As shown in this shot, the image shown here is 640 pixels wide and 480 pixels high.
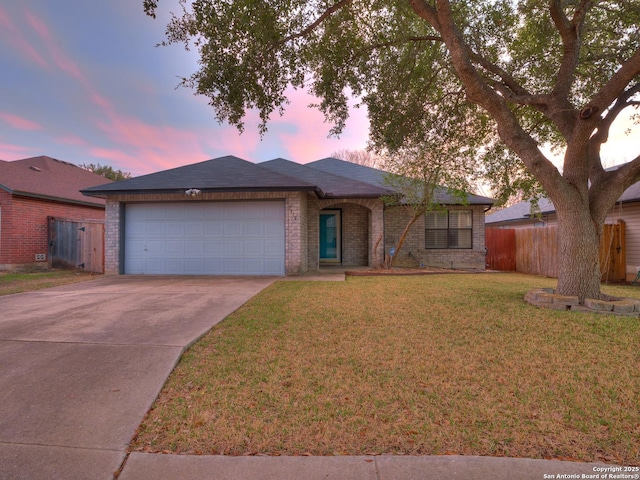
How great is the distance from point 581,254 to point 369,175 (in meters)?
10.9

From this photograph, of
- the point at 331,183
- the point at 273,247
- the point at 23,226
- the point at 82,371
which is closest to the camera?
the point at 82,371

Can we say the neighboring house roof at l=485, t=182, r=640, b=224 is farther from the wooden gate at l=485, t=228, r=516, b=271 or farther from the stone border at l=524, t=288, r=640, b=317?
the stone border at l=524, t=288, r=640, b=317

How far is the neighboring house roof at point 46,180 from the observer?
13.1 m

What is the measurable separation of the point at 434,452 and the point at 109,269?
1232cm

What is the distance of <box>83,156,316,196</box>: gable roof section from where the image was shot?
34.4ft

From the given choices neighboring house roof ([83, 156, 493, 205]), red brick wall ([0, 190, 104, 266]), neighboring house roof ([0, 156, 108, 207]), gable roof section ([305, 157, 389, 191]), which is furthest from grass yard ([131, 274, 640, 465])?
neighboring house roof ([0, 156, 108, 207])

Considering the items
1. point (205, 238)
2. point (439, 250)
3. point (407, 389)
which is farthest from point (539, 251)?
point (205, 238)

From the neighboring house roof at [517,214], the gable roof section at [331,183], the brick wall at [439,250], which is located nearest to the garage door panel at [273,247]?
the gable roof section at [331,183]

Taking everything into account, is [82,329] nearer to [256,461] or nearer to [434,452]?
[256,461]

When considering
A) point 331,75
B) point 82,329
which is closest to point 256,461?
point 82,329

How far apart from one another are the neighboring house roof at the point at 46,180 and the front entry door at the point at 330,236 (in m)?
11.4

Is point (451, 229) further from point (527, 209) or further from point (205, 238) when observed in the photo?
point (205, 238)

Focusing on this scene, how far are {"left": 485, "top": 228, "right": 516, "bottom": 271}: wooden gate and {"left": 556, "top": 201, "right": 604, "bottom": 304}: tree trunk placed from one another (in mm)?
8486

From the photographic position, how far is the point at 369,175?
53.3 feet
